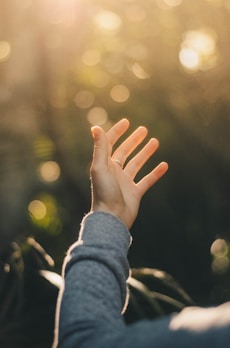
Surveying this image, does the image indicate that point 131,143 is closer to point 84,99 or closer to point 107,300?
point 107,300

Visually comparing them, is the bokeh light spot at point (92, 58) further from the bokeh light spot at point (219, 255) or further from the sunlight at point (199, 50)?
the bokeh light spot at point (219, 255)

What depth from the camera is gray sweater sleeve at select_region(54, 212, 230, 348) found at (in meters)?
0.72

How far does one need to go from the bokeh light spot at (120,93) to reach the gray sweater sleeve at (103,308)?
2337 millimetres

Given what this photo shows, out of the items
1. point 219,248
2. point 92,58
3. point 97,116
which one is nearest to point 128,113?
point 97,116

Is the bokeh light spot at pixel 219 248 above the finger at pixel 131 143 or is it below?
below

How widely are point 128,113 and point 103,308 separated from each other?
2418 millimetres

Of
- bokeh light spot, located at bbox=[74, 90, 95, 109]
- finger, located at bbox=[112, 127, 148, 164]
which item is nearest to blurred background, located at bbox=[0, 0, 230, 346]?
bokeh light spot, located at bbox=[74, 90, 95, 109]

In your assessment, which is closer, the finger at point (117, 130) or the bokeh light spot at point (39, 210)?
the finger at point (117, 130)

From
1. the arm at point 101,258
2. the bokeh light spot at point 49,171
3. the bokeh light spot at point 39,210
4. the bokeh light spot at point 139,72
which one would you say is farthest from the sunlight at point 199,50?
the arm at point 101,258

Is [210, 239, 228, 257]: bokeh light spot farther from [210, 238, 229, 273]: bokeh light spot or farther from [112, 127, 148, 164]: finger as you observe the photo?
[112, 127, 148, 164]: finger

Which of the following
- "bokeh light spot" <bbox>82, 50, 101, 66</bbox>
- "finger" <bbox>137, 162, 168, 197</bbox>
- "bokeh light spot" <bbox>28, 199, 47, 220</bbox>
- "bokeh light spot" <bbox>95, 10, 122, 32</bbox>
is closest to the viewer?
"finger" <bbox>137, 162, 168, 197</bbox>

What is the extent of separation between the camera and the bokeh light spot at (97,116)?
317cm

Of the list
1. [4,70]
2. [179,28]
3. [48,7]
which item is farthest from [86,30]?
[179,28]

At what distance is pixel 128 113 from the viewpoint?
10.4 feet
